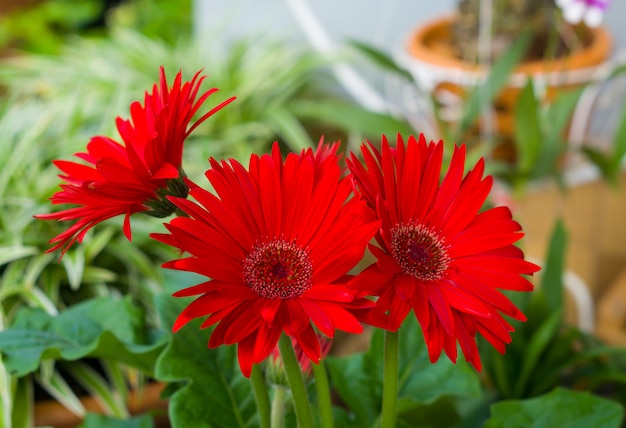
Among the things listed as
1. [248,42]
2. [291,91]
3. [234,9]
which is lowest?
[291,91]

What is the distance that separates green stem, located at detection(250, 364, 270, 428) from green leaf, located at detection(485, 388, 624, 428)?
0.18 m

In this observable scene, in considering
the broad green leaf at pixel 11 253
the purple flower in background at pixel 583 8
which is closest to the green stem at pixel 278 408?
the broad green leaf at pixel 11 253

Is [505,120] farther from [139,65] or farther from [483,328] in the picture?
[483,328]

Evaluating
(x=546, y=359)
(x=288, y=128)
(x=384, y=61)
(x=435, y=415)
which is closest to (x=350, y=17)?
(x=288, y=128)

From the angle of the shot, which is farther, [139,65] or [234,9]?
[234,9]

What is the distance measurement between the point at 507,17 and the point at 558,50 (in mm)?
108

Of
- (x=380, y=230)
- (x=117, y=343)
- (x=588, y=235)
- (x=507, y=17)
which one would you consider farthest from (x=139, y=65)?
(x=380, y=230)

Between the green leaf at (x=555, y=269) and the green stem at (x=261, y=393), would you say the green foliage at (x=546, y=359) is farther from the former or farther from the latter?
the green stem at (x=261, y=393)

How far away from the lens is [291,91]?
1.63 meters

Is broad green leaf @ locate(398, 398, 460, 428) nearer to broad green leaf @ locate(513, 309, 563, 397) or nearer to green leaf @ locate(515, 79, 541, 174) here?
broad green leaf @ locate(513, 309, 563, 397)

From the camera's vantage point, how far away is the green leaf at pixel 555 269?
0.95m

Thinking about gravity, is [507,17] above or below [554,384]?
above

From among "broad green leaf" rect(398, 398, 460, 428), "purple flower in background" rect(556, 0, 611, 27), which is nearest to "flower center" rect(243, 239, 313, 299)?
"broad green leaf" rect(398, 398, 460, 428)

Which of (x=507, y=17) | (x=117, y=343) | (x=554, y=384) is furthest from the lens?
(x=507, y=17)
